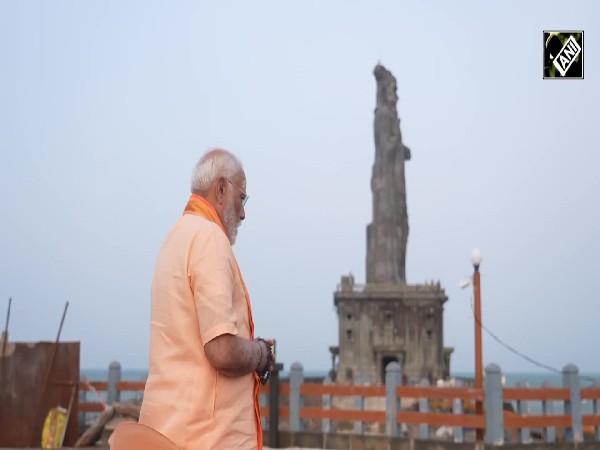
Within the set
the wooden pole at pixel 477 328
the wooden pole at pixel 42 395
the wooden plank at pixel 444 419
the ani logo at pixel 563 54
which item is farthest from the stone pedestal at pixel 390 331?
the ani logo at pixel 563 54

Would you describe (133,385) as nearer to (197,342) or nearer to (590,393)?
(590,393)

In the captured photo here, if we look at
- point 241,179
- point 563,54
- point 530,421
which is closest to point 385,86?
point 563,54

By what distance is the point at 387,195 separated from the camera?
50.4 metres

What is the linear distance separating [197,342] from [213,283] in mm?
207

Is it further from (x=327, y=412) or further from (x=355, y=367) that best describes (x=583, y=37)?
(x=355, y=367)

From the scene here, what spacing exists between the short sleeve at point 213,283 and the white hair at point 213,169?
10.4 inches

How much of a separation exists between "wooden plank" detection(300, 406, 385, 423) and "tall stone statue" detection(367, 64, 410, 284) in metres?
34.5

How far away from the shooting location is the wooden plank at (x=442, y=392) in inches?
534

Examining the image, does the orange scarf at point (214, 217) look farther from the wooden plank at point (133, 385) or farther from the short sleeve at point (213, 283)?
the wooden plank at point (133, 385)

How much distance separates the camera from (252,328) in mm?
3088

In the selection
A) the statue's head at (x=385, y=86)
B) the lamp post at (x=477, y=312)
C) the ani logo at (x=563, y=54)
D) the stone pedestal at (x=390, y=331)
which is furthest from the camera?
the statue's head at (x=385, y=86)

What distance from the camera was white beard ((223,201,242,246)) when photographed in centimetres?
317

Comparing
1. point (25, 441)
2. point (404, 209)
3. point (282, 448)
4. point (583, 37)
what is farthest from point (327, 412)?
point (404, 209)

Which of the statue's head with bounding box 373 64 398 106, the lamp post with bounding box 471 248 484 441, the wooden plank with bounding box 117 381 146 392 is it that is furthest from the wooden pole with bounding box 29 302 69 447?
the statue's head with bounding box 373 64 398 106
